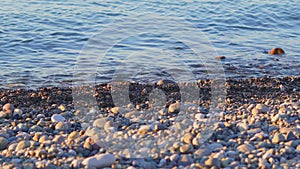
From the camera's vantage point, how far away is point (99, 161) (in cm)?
437

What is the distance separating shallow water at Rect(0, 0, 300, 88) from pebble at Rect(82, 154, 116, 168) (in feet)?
15.3

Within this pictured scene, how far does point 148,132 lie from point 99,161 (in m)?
0.98

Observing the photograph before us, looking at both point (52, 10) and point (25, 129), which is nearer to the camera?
point (25, 129)

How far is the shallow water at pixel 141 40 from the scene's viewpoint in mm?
9727

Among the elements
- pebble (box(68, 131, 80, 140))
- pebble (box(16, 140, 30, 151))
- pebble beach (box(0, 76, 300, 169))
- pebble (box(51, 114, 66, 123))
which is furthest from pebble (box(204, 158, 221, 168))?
pebble (box(51, 114, 66, 123))

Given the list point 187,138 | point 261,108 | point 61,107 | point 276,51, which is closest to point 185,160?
point 187,138

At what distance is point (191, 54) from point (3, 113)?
5933mm

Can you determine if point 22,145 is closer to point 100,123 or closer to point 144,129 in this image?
point 100,123

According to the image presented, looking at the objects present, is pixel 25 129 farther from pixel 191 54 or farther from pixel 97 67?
pixel 191 54

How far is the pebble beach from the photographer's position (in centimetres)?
445

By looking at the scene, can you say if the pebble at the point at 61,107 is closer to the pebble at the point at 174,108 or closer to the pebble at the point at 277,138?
the pebble at the point at 174,108

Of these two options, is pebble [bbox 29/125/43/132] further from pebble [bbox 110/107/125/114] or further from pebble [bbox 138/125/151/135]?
pebble [bbox 138/125/151/135]

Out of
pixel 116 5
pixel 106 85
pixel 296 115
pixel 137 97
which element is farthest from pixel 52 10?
pixel 296 115

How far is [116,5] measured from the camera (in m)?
16.3
